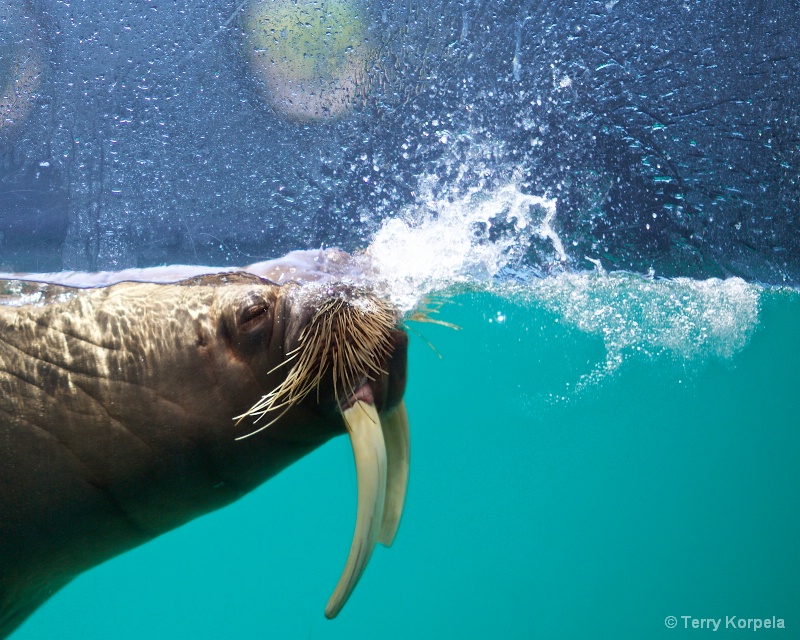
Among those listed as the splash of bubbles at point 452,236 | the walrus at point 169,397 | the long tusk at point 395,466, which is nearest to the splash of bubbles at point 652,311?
the splash of bubbles at point 452,236

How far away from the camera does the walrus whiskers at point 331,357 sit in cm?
256

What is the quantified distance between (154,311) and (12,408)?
69cm

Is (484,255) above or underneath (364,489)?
above

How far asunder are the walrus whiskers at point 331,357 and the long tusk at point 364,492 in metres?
0.13

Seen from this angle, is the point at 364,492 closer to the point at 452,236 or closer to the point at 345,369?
the point at 345,369

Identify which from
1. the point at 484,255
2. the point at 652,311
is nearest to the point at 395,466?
the point at 484,255

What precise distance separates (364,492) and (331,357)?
0.56 metres

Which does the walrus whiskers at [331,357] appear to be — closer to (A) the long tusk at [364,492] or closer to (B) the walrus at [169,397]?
(B) the walrus at [169,397]

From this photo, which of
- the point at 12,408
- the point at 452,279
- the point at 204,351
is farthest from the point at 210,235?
the point at 452,279

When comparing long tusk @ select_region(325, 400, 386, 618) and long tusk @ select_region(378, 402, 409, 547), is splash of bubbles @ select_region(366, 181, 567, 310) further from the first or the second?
long tusk @ select_region(325, 400, 386, 618)

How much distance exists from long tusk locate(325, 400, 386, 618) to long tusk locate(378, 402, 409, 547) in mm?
420

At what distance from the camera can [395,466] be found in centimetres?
304

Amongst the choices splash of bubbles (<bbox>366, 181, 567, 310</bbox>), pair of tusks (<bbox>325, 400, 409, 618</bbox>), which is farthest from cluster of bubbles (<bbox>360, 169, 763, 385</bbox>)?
pair of tusks (<bbox>325, 400, 409, 618</bbox>)

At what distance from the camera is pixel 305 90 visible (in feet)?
8.70
